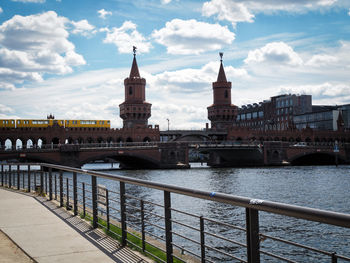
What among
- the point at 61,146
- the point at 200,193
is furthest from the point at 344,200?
the point at 61,146

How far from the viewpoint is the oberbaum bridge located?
69000 millimetres

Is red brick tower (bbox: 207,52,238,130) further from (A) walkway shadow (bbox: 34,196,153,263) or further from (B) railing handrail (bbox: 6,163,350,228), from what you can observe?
(B) railing handrail (bbox: 6,163,350,228)

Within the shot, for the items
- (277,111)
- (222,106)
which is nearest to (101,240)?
(222,106)

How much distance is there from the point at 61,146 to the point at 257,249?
6583 cm

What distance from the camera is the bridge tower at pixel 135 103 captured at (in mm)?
101000

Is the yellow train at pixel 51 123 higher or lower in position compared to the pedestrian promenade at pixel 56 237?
higher

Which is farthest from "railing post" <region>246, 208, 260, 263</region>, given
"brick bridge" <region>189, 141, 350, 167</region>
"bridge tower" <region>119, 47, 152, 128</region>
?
"bridge tower" <region>119, 47, 152, 128</region>

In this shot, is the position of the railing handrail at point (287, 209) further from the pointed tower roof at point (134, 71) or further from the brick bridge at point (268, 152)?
the pointed tower roof at point (134, 71)

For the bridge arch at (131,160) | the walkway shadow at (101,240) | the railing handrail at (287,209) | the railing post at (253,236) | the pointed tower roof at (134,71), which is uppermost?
the pointed tower roof at (134,71)

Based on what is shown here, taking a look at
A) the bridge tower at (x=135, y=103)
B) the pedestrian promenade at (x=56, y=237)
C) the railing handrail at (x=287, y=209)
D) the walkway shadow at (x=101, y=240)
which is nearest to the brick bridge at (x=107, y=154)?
the bridge tower at (x=135, y=103)

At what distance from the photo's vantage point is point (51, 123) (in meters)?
86.1

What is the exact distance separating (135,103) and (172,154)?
28.7 m

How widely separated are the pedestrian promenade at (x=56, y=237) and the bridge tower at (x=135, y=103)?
295ft

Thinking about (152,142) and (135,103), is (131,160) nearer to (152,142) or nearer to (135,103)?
(152,142)
